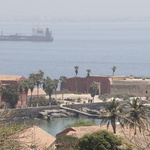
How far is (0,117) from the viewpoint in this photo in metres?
13.2

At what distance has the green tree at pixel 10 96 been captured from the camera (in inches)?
2500

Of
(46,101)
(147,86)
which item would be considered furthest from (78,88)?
(46,101)

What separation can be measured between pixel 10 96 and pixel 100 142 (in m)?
36.7

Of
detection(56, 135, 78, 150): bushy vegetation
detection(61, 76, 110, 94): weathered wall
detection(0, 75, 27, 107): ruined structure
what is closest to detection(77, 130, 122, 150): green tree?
detection(56, 135, 78, 150): bushy vegetation

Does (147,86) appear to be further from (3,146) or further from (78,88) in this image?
(3,146)

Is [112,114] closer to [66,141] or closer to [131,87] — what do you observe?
[66,141]

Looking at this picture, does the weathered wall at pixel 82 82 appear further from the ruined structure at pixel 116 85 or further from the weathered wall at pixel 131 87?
the weathered wall at pixel 131 87

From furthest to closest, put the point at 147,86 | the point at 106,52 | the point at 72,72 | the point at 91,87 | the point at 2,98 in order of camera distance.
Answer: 1. the point at 106,52
2. the point at 72,72
3. the point at 147,86
4. the point at 91,87
5. the point at 2,98

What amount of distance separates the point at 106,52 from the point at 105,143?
166 m

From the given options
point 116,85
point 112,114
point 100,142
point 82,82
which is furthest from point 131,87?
point 100,142

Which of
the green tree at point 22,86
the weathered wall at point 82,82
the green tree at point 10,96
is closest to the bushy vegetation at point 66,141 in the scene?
the green tree at point 10,96

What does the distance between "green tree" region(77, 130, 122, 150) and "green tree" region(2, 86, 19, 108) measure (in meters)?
35.5

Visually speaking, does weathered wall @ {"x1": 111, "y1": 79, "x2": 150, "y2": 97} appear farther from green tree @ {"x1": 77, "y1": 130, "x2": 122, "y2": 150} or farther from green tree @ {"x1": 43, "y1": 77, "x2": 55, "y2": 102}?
green tree @ {"x1": 77, "y1": 130, "x2": 122, "y2": 150}

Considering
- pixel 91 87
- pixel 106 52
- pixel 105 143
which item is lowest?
pixel 105 143
